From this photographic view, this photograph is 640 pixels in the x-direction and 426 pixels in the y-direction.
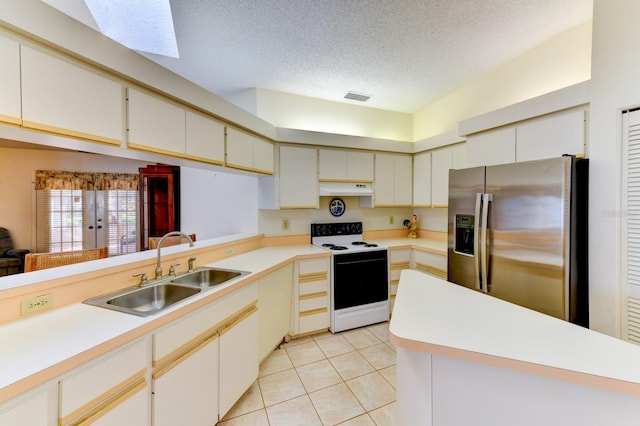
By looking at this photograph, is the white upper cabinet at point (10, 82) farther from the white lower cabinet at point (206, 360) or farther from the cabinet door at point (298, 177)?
the cabinet door at point (298, 177)

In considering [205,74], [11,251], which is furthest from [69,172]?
[205,74]

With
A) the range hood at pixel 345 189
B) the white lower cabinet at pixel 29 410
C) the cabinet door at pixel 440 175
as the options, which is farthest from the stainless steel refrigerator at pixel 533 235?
the white lower cabinet at pixel 29 410

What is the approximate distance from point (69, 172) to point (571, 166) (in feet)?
22.7

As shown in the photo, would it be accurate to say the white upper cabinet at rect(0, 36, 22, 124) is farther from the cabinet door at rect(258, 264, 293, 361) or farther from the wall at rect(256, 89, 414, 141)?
the wall at rect(256, 89, 414, 141)

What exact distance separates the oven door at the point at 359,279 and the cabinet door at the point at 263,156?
1.22 meters

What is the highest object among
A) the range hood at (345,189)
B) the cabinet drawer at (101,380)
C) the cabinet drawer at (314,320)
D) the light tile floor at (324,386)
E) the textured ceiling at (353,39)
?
the textured ceiling at (353,39)

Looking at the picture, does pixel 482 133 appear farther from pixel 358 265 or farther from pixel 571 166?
pixel 358 265

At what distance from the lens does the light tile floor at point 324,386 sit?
174 centimetres

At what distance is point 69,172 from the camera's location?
4.69 meters

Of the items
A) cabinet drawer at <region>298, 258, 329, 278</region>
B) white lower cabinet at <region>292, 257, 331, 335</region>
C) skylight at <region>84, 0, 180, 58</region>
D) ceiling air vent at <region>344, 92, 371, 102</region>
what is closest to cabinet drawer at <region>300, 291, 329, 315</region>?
white lower cabinet at <region>292, 257, 331, 335</region>

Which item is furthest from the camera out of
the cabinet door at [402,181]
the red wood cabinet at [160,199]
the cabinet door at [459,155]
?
the red wood cabinet at [160,199]

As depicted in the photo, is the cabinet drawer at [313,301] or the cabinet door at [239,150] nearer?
the cabinet door at [239,150]

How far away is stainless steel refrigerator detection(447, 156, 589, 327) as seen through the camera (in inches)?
61.8

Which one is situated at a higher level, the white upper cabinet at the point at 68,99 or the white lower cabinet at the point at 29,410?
the white upper cabinet at the point at 68,99
